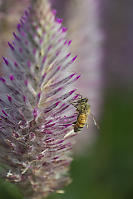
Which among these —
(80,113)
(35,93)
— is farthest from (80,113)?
(35,93)

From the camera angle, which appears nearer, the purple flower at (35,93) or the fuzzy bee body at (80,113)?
the purple flower at (35,93)

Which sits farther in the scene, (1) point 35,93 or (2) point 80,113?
(2) point 80,113

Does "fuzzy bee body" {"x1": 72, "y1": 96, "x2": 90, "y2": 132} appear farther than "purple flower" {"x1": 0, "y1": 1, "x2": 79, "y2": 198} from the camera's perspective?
Yes

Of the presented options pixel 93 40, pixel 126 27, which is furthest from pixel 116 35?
pixel 93 40

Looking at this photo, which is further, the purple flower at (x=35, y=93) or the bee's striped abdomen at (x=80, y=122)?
the bee's striped abdomen at (x=80, y=122)

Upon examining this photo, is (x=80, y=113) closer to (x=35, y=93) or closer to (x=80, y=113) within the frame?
(x=80, y=113)

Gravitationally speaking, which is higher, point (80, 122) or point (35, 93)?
point (35, 93)

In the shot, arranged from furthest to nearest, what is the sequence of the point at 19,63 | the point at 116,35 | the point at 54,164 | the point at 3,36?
the point at 116,35, the point at 3,36, the point at 54,164, the point at 19,63

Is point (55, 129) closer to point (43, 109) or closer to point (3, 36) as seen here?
point (43, 109)
